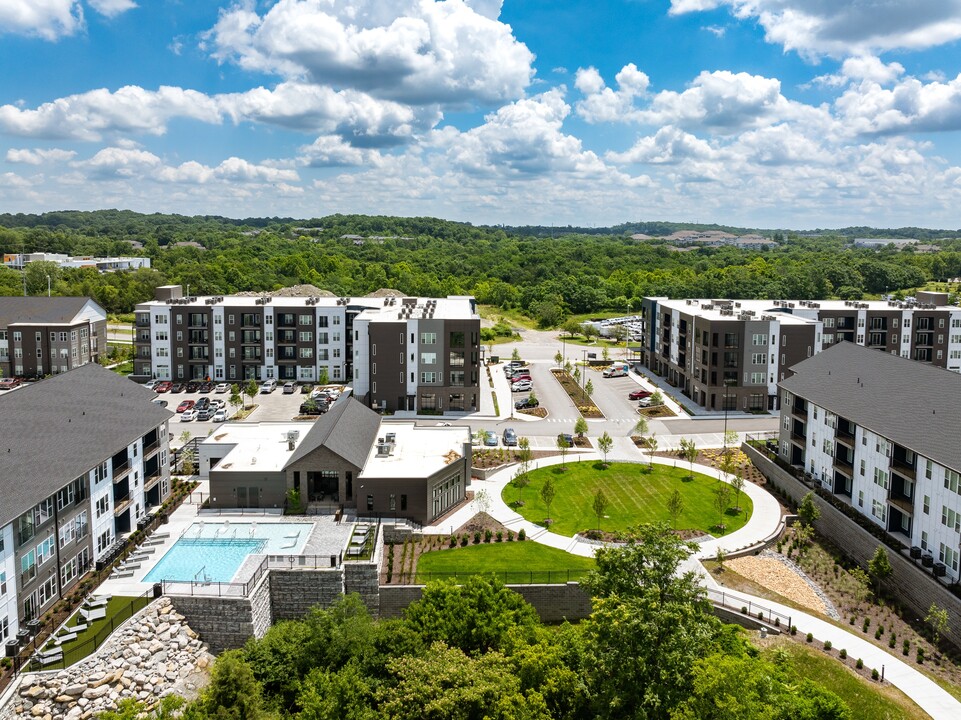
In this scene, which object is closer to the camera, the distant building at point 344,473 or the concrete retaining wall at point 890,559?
the concrete retaining wall at point 890,559

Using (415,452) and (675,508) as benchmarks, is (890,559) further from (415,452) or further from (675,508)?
(415,452)

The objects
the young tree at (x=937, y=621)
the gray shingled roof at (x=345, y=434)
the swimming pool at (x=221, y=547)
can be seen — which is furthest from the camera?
the gray shingled roof at (x=345, y=434)

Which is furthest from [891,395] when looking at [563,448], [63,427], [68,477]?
[63,427]

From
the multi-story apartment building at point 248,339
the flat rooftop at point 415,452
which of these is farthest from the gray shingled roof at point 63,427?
the multi-story apartment building at point 248,339

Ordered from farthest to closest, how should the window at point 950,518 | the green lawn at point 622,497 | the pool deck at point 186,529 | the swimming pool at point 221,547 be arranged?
the green lawn at point 622,497, the swimming pool at point 221,547, the pool deck at point 186,529, the window at point 950,518

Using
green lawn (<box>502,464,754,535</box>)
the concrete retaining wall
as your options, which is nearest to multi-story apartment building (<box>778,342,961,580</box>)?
the concrete retaining wall

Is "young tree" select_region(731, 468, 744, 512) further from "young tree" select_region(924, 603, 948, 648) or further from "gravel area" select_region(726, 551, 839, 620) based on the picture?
"young tree" select_region(924, 603, 948, 648)

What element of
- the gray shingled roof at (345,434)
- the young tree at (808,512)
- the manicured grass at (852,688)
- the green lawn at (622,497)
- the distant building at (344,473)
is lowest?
the manicured grass at (852,688)

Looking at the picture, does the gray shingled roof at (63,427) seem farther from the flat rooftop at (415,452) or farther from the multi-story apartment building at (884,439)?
the multi-story apartment building at (884,439)

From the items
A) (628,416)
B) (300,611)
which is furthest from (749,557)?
(628,416)
